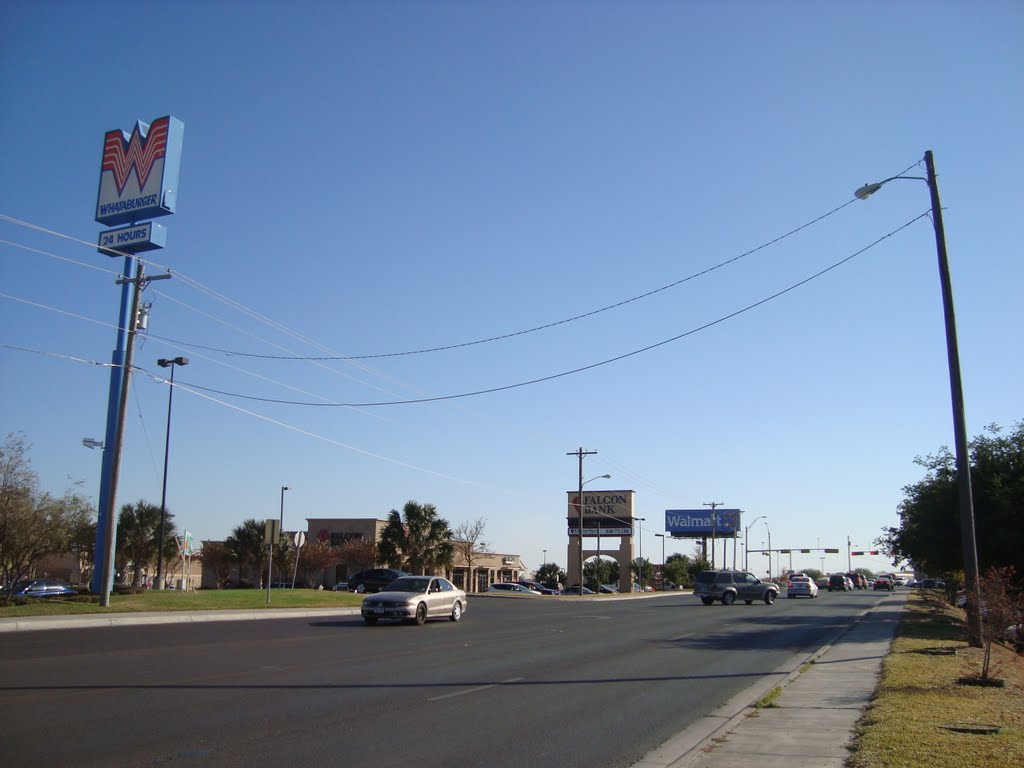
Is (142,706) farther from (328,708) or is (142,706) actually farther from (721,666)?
(721,666)

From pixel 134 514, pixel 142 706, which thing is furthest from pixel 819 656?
pixel 134 514

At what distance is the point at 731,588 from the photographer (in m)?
43.1

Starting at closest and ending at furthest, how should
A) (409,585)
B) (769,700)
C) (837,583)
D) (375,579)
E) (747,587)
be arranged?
1. (769,700)
2. (409,585)
3. (375,579)
4. (747,587)
5. (837,583)

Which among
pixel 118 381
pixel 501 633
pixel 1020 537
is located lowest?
pixel 501 633

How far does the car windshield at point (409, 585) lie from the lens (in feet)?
85.7

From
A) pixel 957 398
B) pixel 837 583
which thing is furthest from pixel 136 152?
pixel 837 583

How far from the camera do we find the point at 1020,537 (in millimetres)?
24625

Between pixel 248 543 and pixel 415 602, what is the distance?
115 feet

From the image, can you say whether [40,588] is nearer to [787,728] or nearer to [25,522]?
[25,522]

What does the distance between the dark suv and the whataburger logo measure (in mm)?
32817

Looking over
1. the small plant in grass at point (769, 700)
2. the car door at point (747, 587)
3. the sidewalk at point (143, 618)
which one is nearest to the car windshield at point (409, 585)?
the sidewalk at point (143, 618)

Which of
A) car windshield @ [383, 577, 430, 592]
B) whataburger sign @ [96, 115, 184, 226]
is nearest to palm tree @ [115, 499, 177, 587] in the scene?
whataburger sign @ [96, 115, 184, 226]

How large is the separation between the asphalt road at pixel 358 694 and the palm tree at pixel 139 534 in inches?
1370

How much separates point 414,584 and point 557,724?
674 inches
